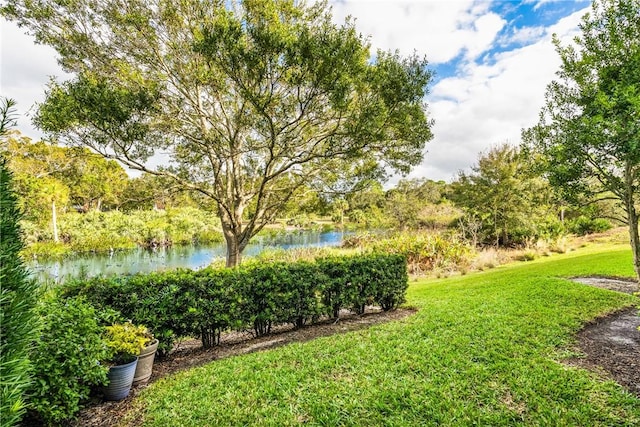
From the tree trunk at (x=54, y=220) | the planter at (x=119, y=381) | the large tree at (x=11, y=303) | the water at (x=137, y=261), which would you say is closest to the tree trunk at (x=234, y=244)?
the water at (x=137, y=261)

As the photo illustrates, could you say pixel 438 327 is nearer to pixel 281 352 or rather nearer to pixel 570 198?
pixel 281 352

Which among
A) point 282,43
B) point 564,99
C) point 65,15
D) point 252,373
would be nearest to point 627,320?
point 564,99

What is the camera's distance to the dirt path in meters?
3.41

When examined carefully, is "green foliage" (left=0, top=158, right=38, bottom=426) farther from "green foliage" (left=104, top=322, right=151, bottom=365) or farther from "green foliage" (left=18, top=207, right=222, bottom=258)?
"green foliage" (left=18, top=207, right=222, bottom=258)

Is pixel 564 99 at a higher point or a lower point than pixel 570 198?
higher

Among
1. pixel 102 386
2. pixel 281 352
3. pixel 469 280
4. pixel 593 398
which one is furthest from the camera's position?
pixel 469 280

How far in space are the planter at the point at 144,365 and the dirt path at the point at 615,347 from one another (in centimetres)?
500

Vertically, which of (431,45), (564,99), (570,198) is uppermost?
(431,45)

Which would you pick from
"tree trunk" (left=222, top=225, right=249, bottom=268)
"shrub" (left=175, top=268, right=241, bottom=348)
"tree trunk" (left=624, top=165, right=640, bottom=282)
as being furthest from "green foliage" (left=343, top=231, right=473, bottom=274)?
"shrub" (left=175, top=268, right=241, bottom=348)

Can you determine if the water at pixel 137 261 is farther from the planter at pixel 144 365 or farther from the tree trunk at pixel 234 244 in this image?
the planter at pixel 144 365

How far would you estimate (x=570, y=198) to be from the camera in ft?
17.0

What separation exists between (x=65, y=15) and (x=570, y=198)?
1094cm

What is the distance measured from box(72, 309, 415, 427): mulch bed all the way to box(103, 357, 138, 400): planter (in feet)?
0.21

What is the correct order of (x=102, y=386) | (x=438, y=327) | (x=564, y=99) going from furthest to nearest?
1. (x=564, y=99)
2. (x=438, y=327)
3. (x=102, y=386)
